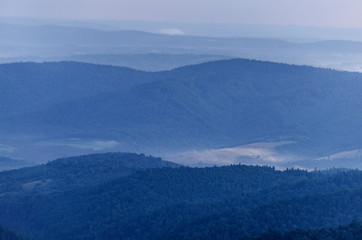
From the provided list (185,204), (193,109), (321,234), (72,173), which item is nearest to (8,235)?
(185,204)

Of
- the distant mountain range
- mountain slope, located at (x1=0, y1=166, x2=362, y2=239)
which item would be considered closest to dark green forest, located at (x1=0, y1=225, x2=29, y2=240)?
mountain slope, located at (x1=0, y1=166, x2=362, y2=239)

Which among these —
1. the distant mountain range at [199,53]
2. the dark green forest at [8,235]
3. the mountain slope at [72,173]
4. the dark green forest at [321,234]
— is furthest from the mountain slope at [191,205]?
the distant mountain range at [199,53]

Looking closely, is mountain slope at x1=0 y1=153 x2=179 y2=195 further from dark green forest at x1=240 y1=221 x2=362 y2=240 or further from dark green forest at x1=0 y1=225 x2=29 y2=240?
dark green forest at x1=240 y1=221 x2=362 y2=240

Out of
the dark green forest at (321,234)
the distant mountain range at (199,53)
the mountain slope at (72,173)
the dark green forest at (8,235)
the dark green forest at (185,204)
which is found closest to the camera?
the dark green forest at (321,234)

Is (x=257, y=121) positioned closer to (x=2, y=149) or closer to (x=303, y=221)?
(x=2, y=149)

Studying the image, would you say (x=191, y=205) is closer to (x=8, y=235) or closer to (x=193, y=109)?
(x=8, y=235)

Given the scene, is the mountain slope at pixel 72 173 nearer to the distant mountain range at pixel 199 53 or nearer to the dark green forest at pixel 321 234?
the dark green forest at pixel 321 234

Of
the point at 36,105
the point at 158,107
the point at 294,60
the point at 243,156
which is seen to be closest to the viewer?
the point at 243,156

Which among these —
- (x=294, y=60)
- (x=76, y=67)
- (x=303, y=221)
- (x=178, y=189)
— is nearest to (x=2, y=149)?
(x=76, y=67)
